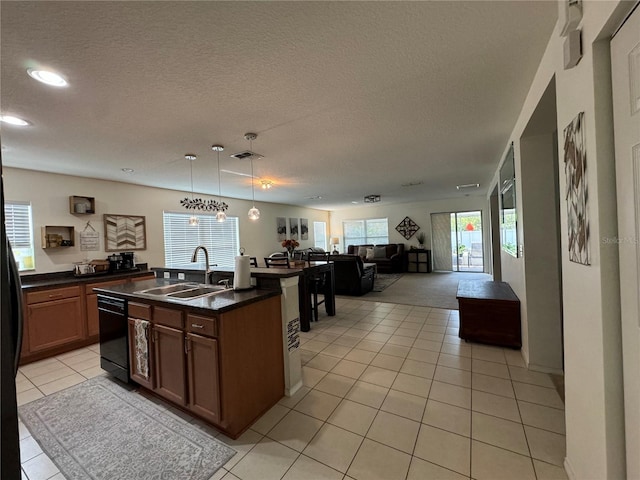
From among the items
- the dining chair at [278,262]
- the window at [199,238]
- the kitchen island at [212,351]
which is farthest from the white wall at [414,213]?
the kitchen island at [212,351]

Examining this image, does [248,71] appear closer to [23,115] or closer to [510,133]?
[23,115]

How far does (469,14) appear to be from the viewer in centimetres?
134

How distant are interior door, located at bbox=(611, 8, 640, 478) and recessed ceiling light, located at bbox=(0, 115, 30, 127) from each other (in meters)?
3.75

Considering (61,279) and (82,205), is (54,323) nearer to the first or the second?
(61,279)

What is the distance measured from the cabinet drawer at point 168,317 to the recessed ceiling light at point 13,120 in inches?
75.7

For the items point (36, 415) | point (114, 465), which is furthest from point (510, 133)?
point (36, 415)

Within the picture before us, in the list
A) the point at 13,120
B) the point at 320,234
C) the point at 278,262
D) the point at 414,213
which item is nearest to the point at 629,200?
the point at 13,120

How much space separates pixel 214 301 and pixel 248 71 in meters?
1.59

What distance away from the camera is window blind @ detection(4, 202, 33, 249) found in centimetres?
338

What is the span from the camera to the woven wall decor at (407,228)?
30.2 feet

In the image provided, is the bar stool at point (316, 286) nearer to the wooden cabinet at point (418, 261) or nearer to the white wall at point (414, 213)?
the wooden cabinet at point (418, 261)

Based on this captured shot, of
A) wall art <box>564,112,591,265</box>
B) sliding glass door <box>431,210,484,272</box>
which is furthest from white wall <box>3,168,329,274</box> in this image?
sliding glass door <box>431,210,484,272</box>

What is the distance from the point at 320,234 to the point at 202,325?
850 cm

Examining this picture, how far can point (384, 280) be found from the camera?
7492mm
